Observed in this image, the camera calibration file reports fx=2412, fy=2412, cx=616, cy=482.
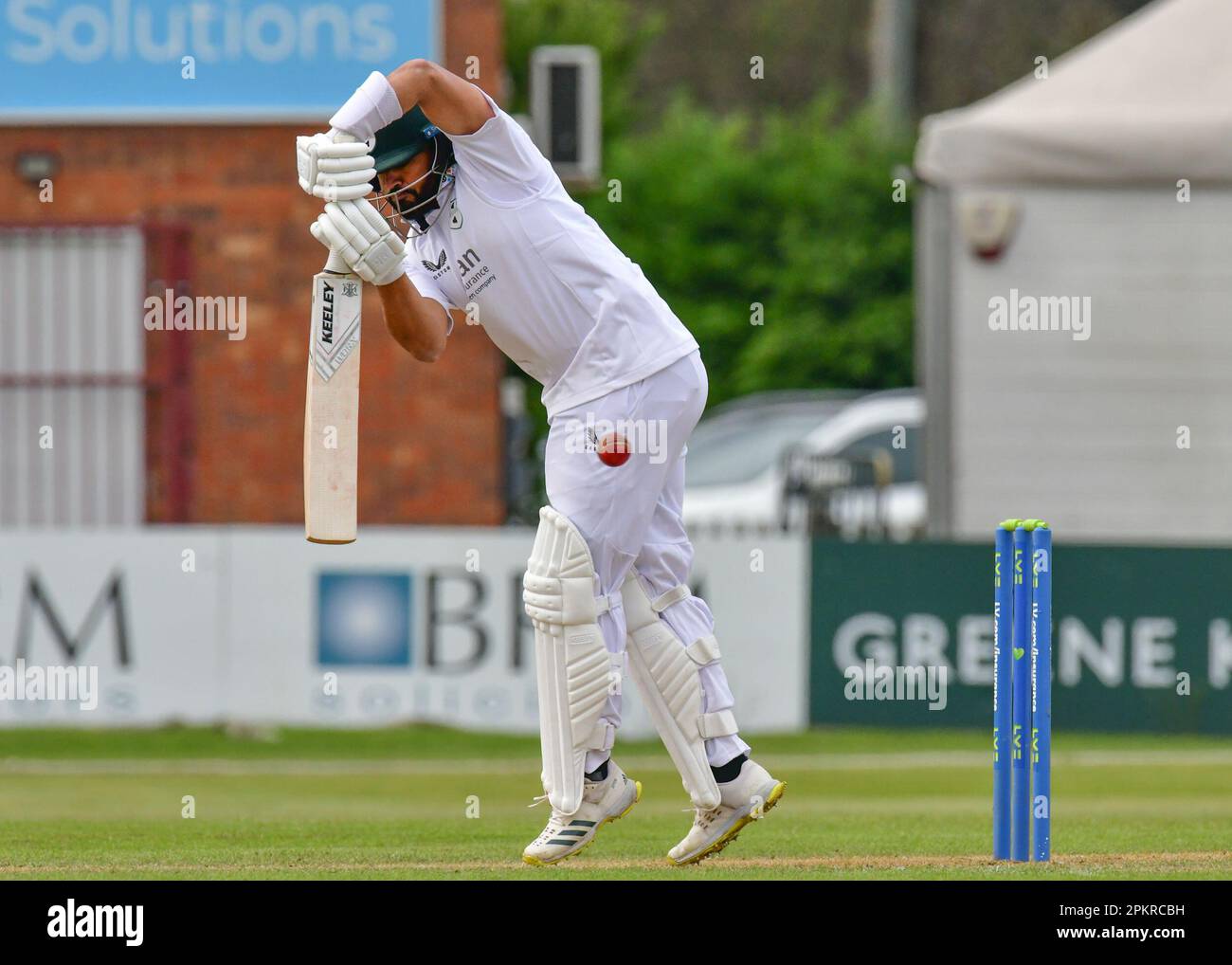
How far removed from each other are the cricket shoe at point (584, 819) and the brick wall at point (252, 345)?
7920mm

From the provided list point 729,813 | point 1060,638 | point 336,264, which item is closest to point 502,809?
point 729,813

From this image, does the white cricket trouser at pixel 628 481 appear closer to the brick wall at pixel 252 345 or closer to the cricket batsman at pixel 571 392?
the cricket batsman at pixel 571 392

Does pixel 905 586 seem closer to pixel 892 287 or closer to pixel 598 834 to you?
pixel 598 834

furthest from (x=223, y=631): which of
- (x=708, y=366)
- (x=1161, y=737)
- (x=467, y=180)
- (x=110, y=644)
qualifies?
(x=708, y=366)

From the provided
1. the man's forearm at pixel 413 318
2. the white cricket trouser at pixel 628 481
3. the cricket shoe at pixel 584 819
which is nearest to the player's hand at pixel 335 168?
the man's forearm at pixel 413 318

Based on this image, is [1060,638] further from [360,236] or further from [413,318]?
[360,236]

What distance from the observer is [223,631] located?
1248 cm

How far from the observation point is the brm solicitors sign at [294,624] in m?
12.4

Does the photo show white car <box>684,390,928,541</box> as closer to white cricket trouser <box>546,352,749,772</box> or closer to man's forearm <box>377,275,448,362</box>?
white cricket trouser <box>546,352,749,772</box>

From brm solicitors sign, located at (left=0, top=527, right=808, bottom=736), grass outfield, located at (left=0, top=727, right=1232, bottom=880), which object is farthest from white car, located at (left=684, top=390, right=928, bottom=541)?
grass outfield, located at (left=0, top=727, right=1232, bottom=880)

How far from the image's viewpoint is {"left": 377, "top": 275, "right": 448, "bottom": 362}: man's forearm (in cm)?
602

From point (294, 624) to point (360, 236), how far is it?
6.79 meters

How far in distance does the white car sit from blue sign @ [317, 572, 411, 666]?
4.62 metres

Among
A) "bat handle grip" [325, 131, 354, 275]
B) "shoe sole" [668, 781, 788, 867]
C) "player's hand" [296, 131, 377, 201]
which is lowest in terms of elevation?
"shoe sole" [668, 781, 788, 867]
